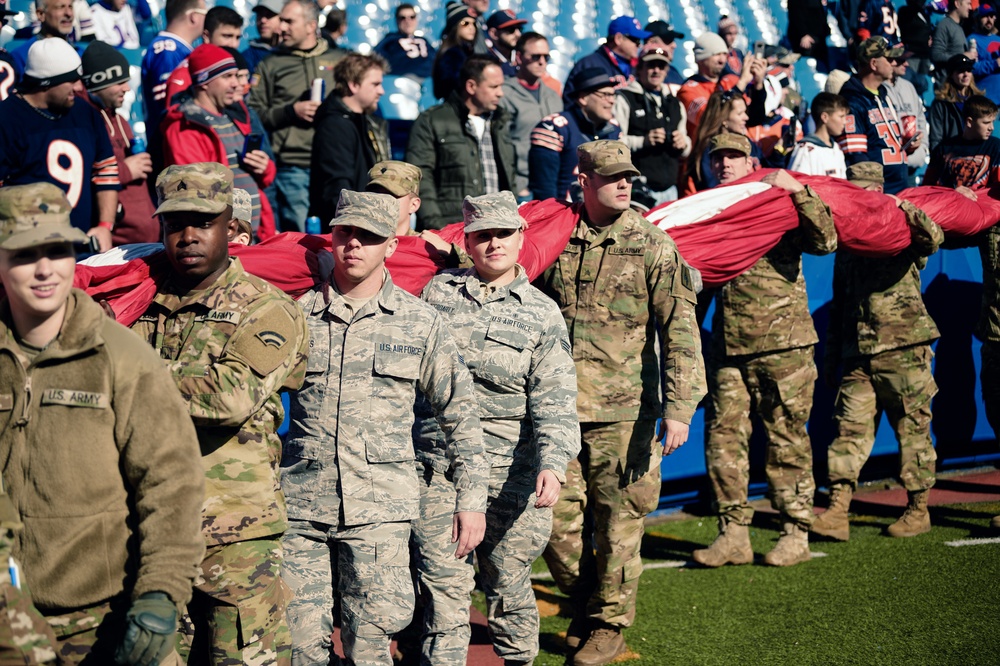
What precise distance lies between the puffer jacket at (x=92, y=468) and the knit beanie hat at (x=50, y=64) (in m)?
3.20

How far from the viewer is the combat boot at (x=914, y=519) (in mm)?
7605

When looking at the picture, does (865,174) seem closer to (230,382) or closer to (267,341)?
(267,341)

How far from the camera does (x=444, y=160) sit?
24.8 feet

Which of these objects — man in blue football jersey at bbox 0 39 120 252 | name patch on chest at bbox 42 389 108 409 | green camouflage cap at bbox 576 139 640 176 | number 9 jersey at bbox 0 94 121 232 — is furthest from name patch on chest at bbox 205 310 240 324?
number 9 jersey at bbox 0 94 121 232

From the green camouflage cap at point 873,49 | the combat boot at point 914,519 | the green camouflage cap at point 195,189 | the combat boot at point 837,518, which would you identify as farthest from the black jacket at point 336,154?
the green camouflage cap at point 873,49

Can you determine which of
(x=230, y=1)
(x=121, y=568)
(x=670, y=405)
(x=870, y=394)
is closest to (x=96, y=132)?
(x=670, y=405)

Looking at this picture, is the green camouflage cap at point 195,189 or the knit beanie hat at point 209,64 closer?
the green camouflage cap at point 195,189

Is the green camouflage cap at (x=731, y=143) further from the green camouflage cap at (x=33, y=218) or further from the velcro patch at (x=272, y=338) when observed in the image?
the green camouflage cap at (x=33, y=218)

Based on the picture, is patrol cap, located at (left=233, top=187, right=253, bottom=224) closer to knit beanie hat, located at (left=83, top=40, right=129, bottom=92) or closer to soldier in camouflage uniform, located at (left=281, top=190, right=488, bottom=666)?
soldier in camouflage uniform, located at (left=281, top=190, right=488, bottom=666)

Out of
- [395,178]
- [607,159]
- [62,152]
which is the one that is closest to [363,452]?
[395,178]

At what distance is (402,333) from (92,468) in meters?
1.57

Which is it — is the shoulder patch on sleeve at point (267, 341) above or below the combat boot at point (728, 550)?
above

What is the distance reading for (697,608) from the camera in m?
6.35

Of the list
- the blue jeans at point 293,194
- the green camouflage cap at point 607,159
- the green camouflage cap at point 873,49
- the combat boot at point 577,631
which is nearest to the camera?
the green camouflage cap at point 607,159
